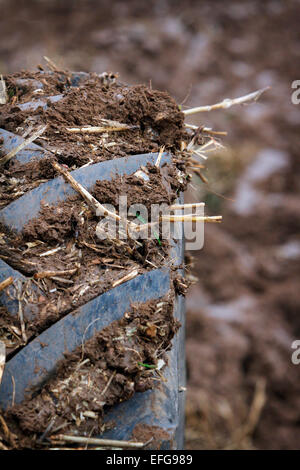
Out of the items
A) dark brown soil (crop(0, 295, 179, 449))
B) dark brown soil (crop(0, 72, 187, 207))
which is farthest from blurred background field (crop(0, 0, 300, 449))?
dark brown soil (crop(0, 295, 179, 449))

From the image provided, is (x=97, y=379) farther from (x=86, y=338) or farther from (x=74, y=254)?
(x=74, y=254)

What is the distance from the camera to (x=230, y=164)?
8.36 feet

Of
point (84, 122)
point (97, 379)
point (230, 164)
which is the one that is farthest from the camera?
point (230, 164)

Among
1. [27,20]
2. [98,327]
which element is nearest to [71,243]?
[98,327]

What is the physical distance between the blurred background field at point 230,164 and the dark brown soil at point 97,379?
48 cm

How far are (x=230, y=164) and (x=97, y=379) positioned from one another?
1956 millimetres

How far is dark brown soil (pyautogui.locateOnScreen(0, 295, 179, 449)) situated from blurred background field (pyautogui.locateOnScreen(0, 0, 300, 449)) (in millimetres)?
475

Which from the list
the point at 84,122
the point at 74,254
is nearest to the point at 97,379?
the point at 74,254

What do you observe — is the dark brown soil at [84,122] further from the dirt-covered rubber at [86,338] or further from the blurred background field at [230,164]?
the blurred background field at [230,164]

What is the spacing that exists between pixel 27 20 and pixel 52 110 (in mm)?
2660
